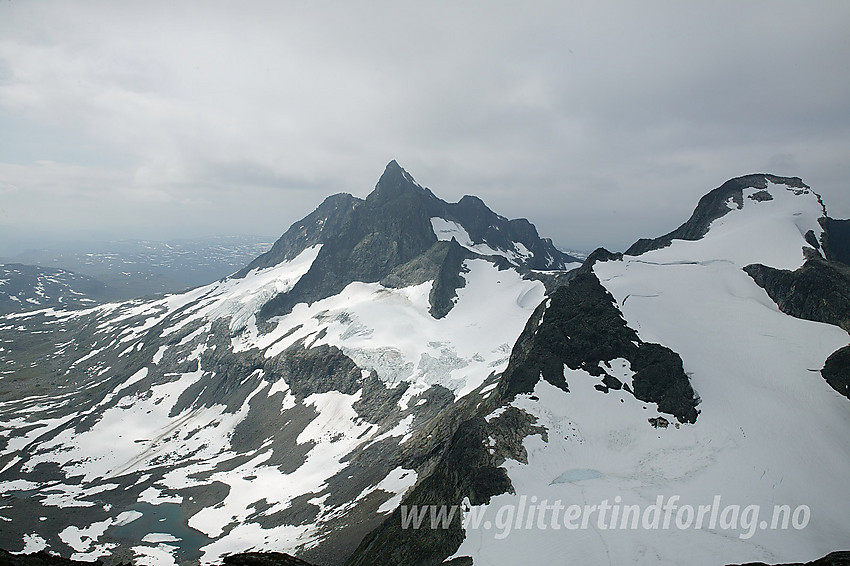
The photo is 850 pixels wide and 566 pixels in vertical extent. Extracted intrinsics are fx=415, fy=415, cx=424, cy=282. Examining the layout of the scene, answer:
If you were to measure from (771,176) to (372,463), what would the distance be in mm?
148323

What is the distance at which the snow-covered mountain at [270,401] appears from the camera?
63562 millimetres

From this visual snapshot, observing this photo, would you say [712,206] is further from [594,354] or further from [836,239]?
[594,354]

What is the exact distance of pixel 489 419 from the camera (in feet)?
141

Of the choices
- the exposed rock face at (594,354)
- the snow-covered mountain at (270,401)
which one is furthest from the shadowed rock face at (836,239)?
the exposed rock face at (594,354)

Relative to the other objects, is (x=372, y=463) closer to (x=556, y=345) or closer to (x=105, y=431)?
(x=556, y=345)

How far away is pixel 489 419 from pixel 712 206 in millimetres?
122269

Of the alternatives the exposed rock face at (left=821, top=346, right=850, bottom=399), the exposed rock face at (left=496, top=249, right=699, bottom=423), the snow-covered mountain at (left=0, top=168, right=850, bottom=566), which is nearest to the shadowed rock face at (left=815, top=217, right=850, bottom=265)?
the snow-covered mountain at (left=0, top=168, right=850, bottom=566)

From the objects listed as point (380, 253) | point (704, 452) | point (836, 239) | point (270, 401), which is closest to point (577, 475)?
point (704, 452)

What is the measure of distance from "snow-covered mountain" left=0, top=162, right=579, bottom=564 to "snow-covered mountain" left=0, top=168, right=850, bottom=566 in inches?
26.0

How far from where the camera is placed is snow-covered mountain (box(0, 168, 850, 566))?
34062 millimetres

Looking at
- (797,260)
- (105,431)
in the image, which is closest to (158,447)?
(105,431)

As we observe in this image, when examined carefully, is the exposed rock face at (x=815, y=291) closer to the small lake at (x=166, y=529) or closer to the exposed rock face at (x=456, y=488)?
the exposed rock face at (x=456, y=488)

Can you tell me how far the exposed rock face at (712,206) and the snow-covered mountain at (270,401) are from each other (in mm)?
30542

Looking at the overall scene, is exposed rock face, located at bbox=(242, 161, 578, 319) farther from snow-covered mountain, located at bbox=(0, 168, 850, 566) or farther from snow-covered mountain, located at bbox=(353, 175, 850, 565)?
snow-covered mountain, located at bbox=(353, 175, 850, 565)
